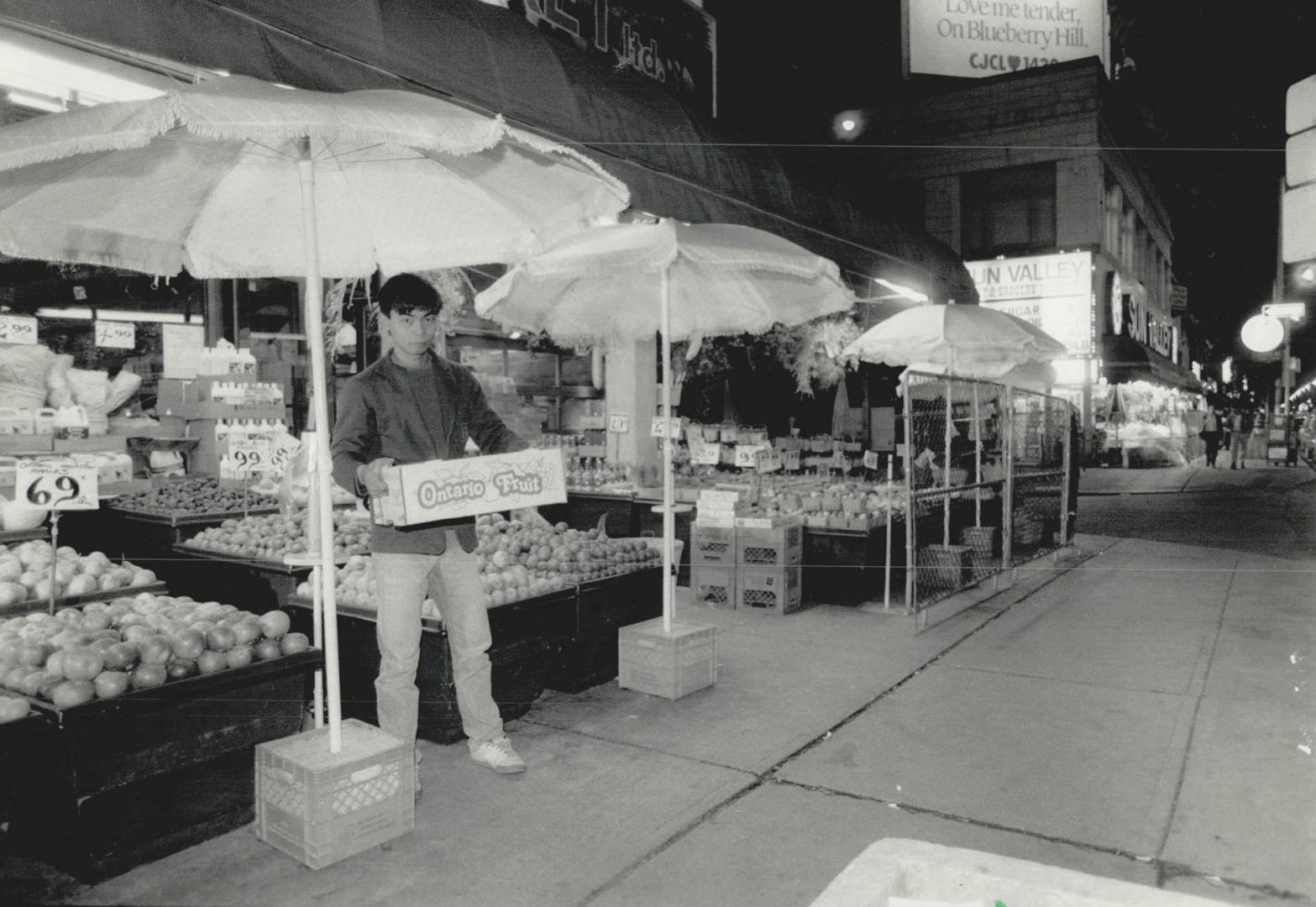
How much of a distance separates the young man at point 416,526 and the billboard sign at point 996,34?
59.3ft

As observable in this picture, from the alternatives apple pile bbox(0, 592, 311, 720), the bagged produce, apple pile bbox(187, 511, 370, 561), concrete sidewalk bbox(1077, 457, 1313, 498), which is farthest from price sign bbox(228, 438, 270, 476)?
concrete sidewalk bbox(1077, 457, 1313, 498)

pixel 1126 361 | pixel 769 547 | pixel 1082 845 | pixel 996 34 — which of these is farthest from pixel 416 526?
pixel 1126 361

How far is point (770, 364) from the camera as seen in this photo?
13.6 m

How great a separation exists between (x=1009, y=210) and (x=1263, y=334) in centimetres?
708

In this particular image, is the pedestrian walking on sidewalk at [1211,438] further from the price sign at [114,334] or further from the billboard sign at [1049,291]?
the price sign at [114,334]

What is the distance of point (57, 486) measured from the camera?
3.99 meters

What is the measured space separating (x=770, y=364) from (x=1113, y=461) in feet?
67.6

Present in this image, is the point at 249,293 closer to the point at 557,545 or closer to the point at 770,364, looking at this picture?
Answer: the point at 557,545

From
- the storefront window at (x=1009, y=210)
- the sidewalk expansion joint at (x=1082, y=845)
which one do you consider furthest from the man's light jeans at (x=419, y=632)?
the storefront window at (x=1009, y=210)

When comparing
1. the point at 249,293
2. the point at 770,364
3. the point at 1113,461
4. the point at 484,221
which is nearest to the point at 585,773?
the point at 484,221

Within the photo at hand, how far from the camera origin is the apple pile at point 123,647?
3.55 meters

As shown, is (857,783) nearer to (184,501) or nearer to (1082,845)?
(1082,845)

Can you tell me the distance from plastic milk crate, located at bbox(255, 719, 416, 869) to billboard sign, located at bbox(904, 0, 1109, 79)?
756 inches

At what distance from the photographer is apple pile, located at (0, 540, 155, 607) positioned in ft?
15.5
